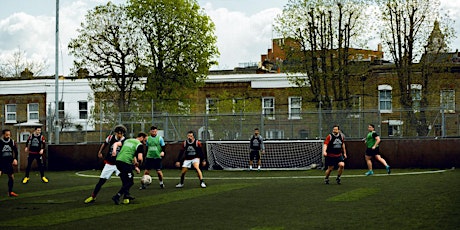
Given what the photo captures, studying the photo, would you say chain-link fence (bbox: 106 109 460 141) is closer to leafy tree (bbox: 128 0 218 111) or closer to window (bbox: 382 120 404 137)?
window (bbox: 382 120 404 137)

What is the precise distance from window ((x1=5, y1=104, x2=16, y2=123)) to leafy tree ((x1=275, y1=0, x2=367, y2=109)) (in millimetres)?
22136

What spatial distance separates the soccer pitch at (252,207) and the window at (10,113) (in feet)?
107

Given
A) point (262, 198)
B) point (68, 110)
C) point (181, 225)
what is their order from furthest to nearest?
point (68, 110)
point (262, 198)
point (181, 225)

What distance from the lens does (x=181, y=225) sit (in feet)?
47.0

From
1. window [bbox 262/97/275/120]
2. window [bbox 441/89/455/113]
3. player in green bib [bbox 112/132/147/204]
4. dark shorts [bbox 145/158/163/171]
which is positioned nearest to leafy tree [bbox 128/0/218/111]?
window [bbox 262/97/275/120]

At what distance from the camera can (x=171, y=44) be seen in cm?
4547

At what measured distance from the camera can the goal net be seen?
3744cm

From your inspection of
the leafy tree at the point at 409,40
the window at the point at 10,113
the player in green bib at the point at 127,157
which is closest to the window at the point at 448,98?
the leafy tree at the point at 409,40

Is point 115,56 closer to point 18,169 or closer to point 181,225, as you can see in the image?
point 18,169

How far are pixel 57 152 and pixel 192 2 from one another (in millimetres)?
12600

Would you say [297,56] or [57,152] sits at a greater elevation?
[297,56]

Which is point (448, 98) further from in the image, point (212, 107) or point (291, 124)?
point (212, 107)

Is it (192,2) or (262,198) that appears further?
(192,2)

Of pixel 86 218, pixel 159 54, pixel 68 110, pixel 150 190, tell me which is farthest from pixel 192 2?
pixel 86 218
